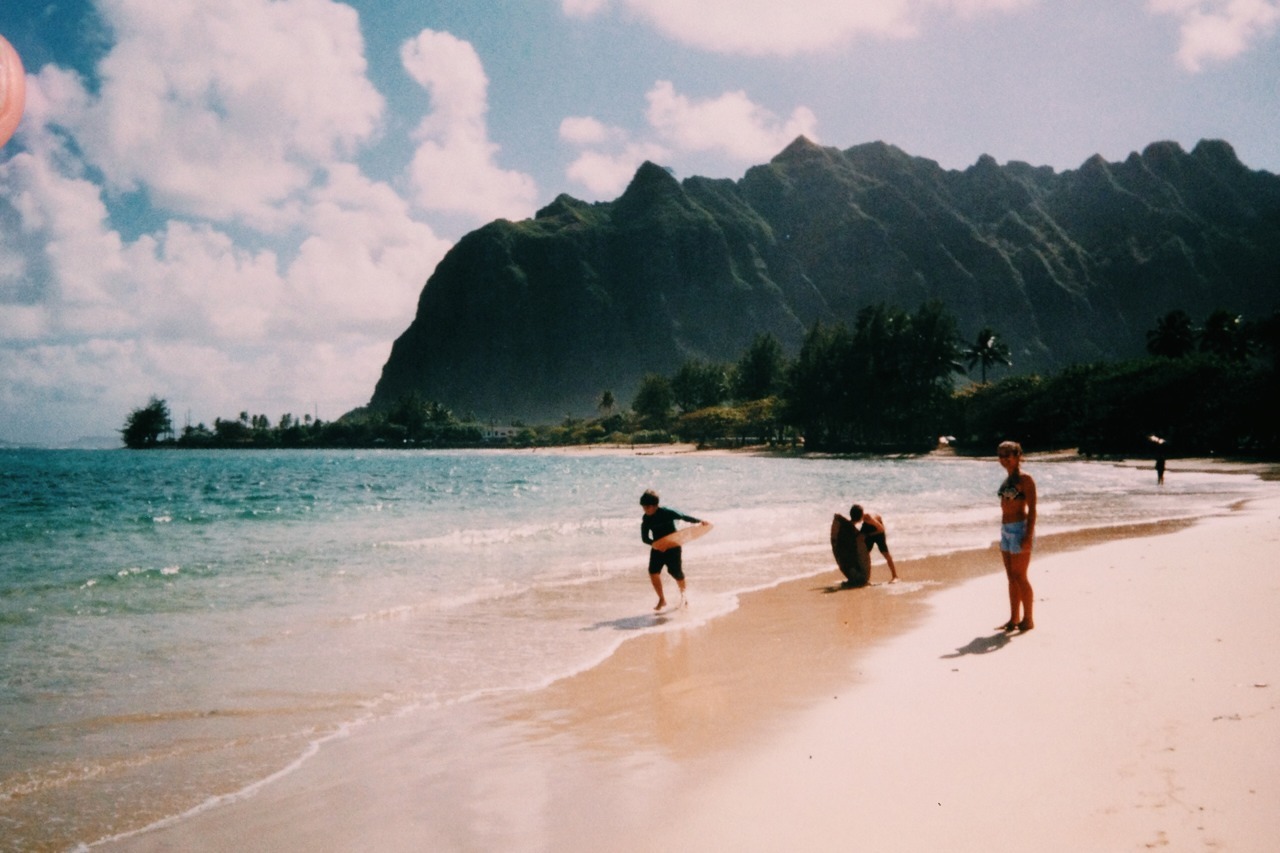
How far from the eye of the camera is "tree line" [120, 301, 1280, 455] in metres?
65.8

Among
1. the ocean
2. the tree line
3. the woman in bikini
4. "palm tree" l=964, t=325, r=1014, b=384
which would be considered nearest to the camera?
the ocean

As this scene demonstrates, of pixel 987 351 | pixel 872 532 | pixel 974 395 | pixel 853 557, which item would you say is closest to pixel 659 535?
pixel 853 557

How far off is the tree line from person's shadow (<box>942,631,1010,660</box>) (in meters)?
61.6

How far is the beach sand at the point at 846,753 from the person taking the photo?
4559 millimetres

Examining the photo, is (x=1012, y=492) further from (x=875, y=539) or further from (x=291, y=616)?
(x=291, y=616)

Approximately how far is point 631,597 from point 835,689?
21.3ft

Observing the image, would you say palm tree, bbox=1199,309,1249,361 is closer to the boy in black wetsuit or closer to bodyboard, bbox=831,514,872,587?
bodyboard, bbox=831,514,872,587

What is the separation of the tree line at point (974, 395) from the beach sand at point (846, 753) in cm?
6238

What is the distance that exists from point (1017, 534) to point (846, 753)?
4.65 meters

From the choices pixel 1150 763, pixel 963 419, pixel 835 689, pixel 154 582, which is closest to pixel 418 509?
pixel 154 582

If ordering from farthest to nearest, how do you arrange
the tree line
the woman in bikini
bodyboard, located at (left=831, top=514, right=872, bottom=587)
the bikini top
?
the tree line < bodyboard, located at (left=831, top=514, right=872, bottom=587) < the bikini top < the woman in bikini

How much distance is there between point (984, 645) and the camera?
8.84 metres

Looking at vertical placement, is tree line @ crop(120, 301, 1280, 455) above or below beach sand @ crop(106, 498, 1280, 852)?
above

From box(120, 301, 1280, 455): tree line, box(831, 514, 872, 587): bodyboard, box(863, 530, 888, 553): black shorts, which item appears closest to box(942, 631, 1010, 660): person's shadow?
box(831, 514, 872, 587): bodyboard
